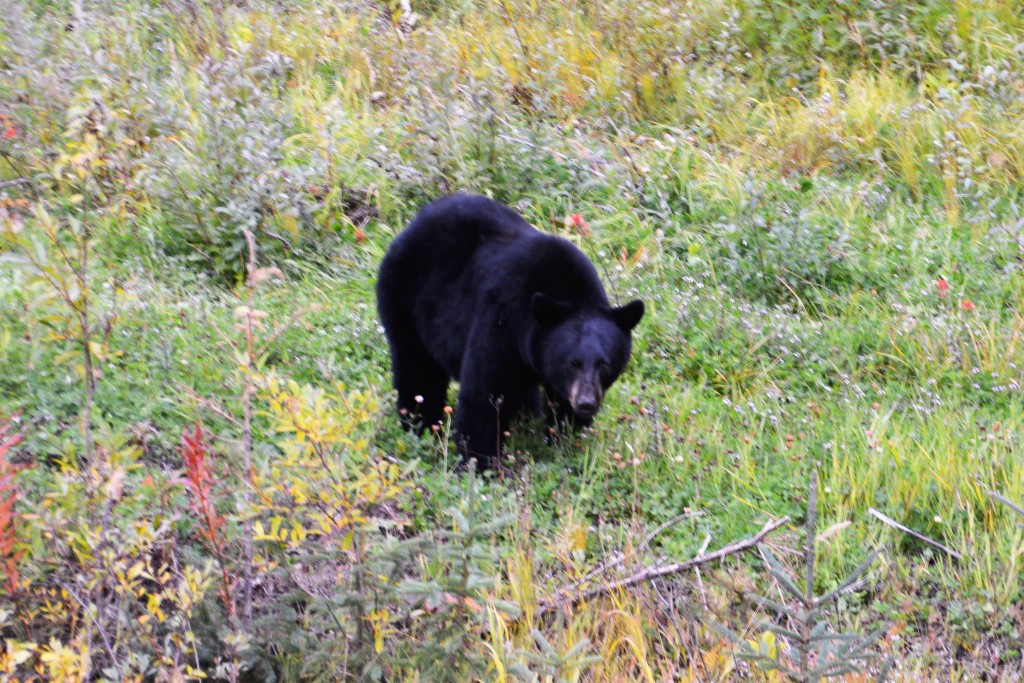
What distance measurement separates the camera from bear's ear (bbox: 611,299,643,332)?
4.84 m

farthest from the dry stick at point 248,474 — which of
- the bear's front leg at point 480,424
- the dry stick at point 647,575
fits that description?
the bear's front leg at point 480,424

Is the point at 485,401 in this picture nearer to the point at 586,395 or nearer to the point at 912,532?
the point at 586,395

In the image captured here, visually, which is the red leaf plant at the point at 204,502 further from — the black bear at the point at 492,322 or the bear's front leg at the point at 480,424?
the black bear at the point at 492,322

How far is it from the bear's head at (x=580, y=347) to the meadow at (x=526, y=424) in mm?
326

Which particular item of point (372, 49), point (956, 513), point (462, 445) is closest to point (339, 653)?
point (462, 445)

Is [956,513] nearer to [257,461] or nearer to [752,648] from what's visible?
[752,648]

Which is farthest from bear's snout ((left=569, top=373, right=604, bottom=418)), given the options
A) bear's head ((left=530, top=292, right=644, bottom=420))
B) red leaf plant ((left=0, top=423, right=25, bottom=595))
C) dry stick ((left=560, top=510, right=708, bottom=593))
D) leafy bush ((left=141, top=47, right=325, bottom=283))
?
leafy bush ((left=141, top=47, right=325, bottom=283))

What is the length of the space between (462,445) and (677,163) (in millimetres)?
3278

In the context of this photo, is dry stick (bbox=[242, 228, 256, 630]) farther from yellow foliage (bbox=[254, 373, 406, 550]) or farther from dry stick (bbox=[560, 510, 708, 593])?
dry stick (bbox=[560, 510, 708, 593])

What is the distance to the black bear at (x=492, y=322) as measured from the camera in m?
4.80

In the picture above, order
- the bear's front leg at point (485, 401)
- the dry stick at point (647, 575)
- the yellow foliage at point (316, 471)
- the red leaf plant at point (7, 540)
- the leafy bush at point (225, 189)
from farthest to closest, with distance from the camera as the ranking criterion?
the leafy bush at point (225, 189) → the bear's front leg at point (485, 401) → the dry stick at point (647, 575) → the red leaf plant at point (7, 540) → the yellow foliage at point (316, 471)

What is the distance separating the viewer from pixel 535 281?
4988 millimetres

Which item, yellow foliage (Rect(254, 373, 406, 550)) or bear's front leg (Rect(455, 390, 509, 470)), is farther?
bear's front leg (Rect(455, 390, 509, 470))

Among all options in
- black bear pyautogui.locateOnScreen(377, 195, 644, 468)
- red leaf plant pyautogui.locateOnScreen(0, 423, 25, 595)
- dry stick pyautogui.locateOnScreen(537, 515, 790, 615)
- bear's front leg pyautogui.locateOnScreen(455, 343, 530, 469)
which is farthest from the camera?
bear's front leg pyautogui.locateOnScreen(455, 343, 530, 469)
